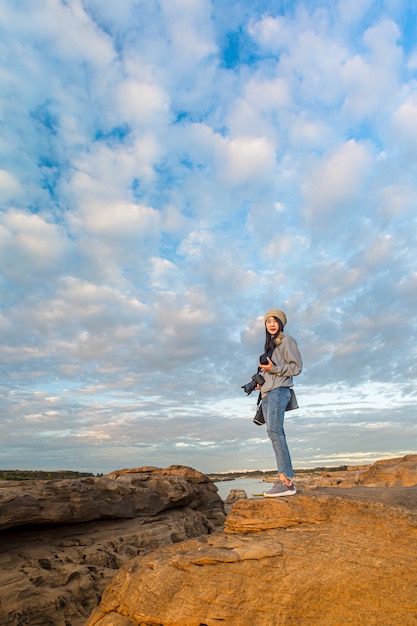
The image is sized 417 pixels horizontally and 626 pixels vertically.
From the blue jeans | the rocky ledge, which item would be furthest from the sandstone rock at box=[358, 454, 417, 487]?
the blue jeans

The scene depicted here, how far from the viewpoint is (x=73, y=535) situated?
12.9 m

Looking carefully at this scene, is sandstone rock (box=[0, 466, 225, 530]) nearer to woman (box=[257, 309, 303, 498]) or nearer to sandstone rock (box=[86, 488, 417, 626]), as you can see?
sandstone rock (box=[86, 488, 417, 626])

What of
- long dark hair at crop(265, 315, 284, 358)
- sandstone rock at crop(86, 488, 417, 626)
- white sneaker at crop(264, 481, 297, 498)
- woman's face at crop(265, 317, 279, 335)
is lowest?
sandstone rock at crop(86, 488, 417, 626)

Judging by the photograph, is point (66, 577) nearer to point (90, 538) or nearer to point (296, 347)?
point (90, 538)

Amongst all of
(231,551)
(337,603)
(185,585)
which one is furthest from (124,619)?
(337,603)

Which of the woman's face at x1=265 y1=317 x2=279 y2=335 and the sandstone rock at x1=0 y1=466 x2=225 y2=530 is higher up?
the woman's face at x1=265 y1=317 x2=279 y2=335

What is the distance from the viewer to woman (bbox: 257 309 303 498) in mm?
8195

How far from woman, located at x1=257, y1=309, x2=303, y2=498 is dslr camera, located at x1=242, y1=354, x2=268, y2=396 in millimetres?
20

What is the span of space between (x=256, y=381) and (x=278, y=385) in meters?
0.48

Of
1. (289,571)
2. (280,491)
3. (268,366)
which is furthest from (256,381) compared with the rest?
(289,571)

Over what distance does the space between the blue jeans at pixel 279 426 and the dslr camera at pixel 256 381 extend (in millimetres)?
317

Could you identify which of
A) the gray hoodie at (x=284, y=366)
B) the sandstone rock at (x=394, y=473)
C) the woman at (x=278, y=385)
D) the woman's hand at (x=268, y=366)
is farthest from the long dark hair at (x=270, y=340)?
the sandstone rock at (x=394, y=473)

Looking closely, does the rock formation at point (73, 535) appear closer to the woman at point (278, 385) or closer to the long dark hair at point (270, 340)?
the woman at point (278, 385)

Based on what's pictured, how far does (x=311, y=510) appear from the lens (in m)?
8.30
